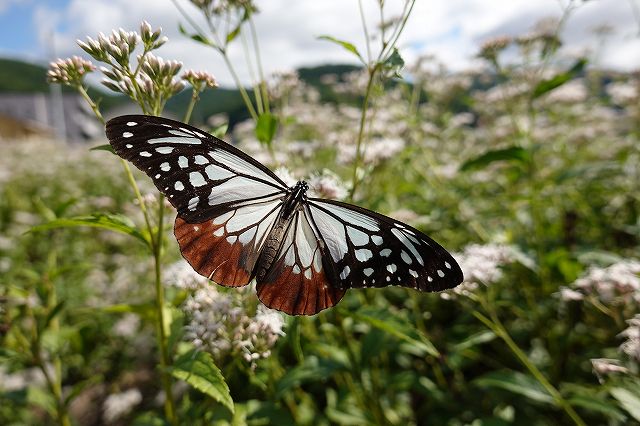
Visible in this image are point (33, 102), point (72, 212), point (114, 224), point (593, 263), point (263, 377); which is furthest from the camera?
point (33, 102)

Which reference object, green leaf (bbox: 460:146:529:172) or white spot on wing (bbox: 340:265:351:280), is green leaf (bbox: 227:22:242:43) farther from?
green leaf (bbox: 460:146:529:172)

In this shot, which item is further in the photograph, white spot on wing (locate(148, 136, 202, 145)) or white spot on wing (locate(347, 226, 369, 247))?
white spot on wing (locate(347, 226, 369, 247))

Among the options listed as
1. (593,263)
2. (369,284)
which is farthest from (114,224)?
(593,263)

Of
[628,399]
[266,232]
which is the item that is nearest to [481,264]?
[628,399]

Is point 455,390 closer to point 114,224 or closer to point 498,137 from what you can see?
point 114,224

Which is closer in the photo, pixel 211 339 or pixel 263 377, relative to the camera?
pixel 211 339

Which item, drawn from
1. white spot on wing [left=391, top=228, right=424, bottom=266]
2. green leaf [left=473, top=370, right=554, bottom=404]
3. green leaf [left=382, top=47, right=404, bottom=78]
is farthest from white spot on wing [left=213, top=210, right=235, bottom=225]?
green leaf [left=473, top=370, right=554, bottom=404]

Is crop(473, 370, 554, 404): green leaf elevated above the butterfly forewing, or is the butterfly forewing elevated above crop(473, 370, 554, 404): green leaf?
the butterfly forewing

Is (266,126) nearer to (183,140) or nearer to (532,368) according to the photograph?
(183,140)
